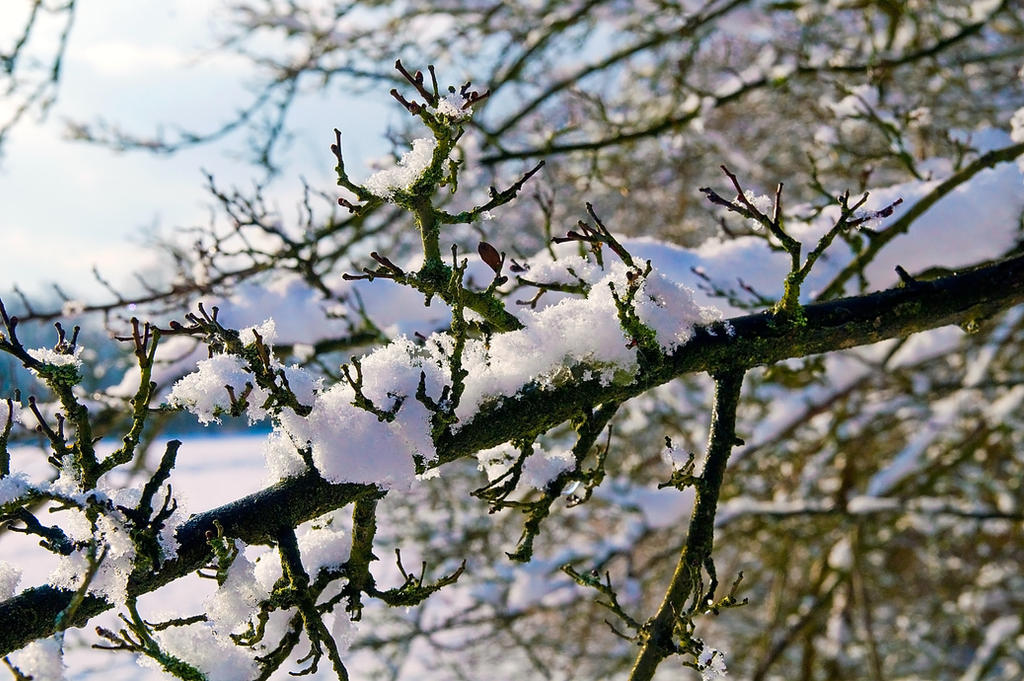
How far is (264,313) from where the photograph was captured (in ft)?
9.87

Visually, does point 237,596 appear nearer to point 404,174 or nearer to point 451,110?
point 404,174

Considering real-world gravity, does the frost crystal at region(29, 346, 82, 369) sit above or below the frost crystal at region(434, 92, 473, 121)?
below

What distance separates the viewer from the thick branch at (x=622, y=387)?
1.16 meters

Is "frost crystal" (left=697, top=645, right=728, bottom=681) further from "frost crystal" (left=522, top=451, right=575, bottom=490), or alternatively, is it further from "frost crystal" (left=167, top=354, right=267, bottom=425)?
"frost crystal" (left=167, top=354, right=267, bottom=425)

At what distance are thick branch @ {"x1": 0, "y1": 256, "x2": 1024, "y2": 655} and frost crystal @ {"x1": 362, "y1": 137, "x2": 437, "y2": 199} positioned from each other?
1.36 ft

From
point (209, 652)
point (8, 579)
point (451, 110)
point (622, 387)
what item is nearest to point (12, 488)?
point (8, 579)

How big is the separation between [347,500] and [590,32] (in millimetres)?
3851

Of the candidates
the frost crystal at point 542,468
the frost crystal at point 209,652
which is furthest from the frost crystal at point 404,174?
the frost crystal at point 209,652

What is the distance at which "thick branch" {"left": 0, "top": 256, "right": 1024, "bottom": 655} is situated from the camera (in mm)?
1164

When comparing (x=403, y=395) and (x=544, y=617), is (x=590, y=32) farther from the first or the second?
(x=544, y=617)

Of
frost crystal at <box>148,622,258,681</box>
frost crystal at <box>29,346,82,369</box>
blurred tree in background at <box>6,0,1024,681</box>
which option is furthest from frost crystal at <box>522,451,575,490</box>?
frost crystal at <box>29,346,82,369</box>

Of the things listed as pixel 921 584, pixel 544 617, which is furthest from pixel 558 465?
pixel 921 584

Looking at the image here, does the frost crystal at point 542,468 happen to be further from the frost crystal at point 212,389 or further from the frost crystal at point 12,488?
the frost crystal at point 12,488

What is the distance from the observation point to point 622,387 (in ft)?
4.60
